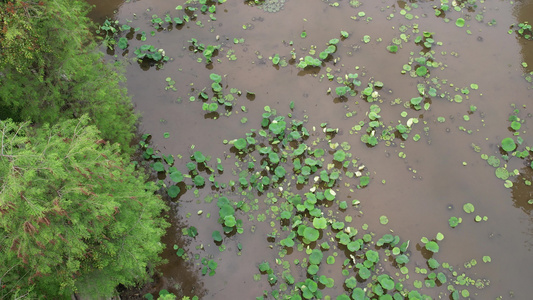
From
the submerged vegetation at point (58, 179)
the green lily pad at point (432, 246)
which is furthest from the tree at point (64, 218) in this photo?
the green lily pad at point (432, 246)

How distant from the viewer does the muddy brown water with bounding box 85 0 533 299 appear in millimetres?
8055

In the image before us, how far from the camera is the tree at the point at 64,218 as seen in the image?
504cm

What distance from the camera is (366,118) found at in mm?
9648

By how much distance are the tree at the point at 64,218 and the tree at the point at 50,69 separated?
2.14 ft

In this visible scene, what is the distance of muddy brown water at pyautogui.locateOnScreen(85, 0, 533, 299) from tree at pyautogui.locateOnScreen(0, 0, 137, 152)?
2277 mm

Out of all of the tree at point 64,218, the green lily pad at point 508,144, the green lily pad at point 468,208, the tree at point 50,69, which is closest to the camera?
the tree at point 64,218

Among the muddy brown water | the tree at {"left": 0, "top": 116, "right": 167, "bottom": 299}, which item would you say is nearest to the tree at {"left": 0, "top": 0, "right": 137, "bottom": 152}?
the tree at {"left": 0, "top": 116, "right": 167, "bottom": 299}

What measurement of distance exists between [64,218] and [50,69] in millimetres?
2700

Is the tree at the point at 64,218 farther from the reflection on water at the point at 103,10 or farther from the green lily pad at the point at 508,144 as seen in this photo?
the green lily pad at the point at 508,144

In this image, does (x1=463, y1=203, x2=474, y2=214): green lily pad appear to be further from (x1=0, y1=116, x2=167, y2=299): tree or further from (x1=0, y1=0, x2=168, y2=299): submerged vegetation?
(x1=0, y1=116, x2=167, y2=299): tree

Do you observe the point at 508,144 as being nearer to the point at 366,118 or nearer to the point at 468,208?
the point at 468,208

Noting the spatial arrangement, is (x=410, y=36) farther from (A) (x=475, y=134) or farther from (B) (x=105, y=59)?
(B) (x=105, y=59)

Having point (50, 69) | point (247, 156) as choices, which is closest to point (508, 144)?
point (247, 156)

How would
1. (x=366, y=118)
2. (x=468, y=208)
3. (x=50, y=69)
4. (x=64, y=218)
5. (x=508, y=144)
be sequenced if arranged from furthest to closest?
1. (x=366, y=118)
2. (x=508, y=144)
3. (x=468, y=208)
4. (x=50, y=69)
5. (x=64, y=218)
